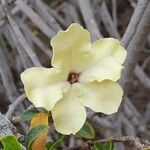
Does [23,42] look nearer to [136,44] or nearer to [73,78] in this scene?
[136,44]

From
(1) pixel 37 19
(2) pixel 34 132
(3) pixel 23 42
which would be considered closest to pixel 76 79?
(2) pixel 34 132

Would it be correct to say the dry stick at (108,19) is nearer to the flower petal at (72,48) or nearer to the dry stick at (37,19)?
the dry stick at (37,19)

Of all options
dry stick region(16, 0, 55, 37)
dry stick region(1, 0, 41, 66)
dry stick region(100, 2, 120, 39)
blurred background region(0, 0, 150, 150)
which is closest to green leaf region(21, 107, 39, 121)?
blurred background region(0, 0, 150, 150)

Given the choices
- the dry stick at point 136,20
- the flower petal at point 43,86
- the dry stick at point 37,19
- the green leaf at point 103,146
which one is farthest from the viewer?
the dry stick at point 37,19

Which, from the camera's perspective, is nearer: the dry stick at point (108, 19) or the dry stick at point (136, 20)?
the dry stick at point (136, 20)

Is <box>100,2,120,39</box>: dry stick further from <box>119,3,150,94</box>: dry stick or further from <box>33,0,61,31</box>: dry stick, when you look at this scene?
<box>119,3,150,94</box>: dry stick

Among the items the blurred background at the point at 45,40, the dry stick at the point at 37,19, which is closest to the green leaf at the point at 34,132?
the blurred background at the point at 45,40

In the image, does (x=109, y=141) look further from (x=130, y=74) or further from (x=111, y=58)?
(x=130, y=74)

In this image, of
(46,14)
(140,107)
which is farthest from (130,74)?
(140,107)
